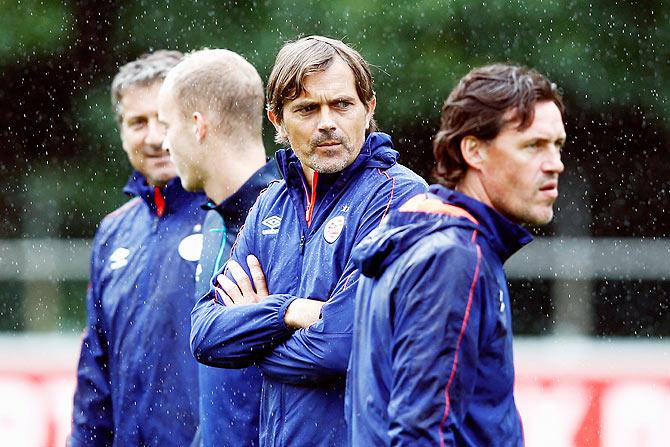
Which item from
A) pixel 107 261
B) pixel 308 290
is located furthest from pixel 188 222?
pixel 308 290

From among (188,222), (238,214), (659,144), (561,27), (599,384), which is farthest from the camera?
(659,144)

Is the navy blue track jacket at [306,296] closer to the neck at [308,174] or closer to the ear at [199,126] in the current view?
the neck at [308,174]

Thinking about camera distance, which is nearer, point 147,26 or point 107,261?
point 107,261

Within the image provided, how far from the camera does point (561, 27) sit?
46.8ft

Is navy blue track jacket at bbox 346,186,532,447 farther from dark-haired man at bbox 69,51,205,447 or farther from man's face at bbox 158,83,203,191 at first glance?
dark-haired man at bbox 69,51,205,447

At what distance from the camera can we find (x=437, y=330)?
398 cm

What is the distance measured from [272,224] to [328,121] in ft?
1.48

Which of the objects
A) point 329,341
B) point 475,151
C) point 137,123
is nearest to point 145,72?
point 137,123

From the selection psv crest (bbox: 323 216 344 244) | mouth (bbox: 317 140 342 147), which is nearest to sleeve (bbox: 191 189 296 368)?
psv crest (bbox: 323 216 344 244)

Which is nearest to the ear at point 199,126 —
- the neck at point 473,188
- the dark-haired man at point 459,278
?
the dark-haired man at point 459,278

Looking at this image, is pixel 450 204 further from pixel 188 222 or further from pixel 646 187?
pixel 646 187

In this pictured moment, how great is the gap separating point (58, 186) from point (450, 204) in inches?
496

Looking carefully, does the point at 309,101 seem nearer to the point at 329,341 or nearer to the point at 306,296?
the point at 306,296

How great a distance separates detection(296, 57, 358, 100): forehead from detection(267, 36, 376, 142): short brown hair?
0.05ft
